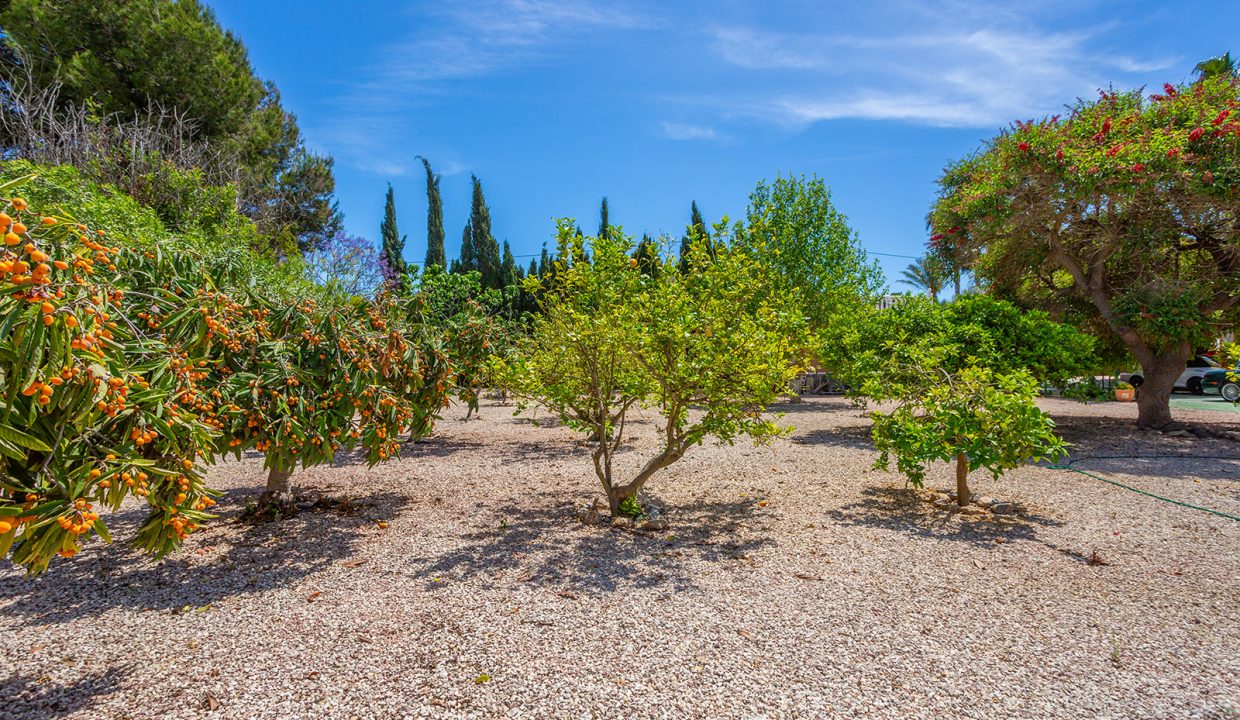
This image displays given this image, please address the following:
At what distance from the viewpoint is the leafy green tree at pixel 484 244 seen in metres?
29.2

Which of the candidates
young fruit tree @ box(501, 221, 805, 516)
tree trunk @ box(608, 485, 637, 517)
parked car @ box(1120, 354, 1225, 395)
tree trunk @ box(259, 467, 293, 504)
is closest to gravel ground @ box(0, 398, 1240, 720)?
tree trunk @ box(608, 485, 637, 517)

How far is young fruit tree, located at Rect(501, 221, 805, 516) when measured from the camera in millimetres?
4422

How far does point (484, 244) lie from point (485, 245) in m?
0.09

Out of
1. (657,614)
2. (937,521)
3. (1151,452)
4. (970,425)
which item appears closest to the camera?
(657,614)

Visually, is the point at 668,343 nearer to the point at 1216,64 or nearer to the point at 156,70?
the point at 156,70

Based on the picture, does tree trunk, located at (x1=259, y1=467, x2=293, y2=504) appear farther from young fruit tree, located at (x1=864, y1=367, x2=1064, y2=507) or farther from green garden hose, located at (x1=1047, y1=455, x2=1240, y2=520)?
A: green garden hose, located at (x1=1047, y1=455, x2=1240, y2=520)

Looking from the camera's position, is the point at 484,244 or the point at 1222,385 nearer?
the point at 1222,385

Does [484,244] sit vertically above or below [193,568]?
above

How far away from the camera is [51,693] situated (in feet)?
8.73

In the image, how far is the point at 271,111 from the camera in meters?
18.5

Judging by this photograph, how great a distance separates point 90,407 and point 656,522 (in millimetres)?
4035

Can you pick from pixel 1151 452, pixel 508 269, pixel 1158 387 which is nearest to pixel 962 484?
pixel 1151 452

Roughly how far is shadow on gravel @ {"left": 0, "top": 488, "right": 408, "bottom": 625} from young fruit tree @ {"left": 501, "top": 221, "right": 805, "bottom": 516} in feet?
7.28

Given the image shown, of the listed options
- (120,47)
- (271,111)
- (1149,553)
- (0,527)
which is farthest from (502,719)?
(271,111)
